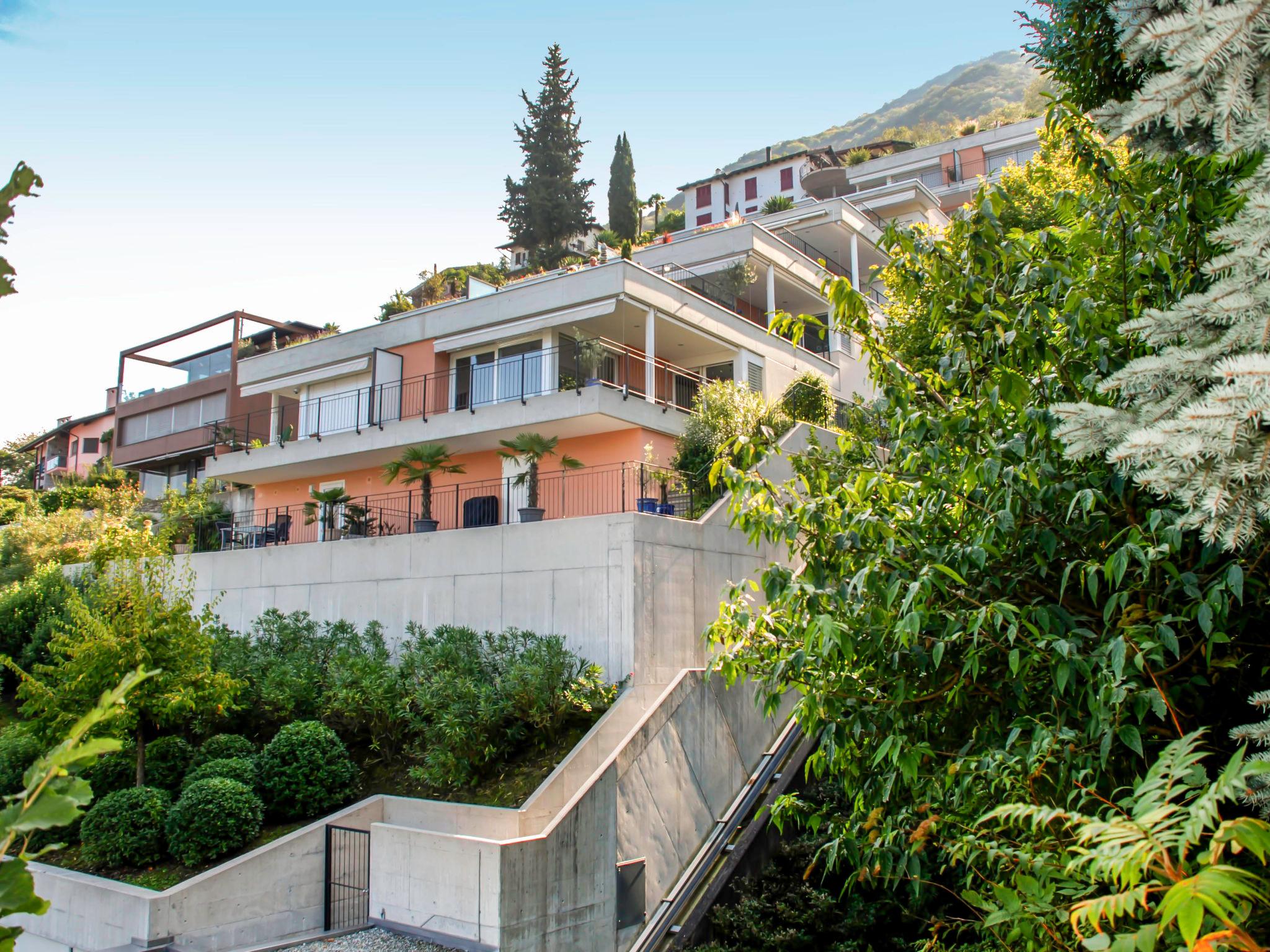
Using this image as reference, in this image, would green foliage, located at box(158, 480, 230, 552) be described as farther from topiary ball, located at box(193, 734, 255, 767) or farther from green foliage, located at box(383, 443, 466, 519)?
topiary ball, located at box(193, 734, 255, 767)

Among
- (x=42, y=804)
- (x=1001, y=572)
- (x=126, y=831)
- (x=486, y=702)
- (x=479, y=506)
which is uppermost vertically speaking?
(x=479, y=506)

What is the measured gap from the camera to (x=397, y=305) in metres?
29.9

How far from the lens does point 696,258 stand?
86.4 ft

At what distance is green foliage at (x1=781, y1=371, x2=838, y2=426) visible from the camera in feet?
70.3

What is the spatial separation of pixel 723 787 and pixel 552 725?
244 cm

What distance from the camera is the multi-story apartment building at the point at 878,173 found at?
1900 inches

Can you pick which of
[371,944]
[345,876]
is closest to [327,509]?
[345,876]

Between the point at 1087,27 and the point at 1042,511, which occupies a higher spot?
the point at 1087,27

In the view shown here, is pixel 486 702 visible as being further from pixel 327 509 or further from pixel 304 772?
pixel 327 509

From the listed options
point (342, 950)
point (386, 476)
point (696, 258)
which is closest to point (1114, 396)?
point (342, 950)

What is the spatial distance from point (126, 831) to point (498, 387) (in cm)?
1293

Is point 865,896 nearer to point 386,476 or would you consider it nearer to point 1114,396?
point 1114,396

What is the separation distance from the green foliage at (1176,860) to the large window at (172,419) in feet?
126

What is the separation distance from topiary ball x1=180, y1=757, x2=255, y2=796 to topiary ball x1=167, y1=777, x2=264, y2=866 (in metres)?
0.41
